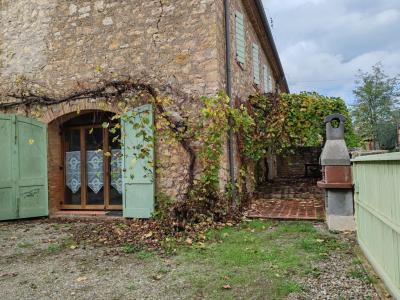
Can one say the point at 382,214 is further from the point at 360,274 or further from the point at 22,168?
the point at 22,168

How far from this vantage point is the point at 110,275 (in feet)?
12.8

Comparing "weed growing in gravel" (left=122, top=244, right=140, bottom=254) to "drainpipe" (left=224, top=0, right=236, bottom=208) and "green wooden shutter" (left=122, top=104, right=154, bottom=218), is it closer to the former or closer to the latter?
"green wooden shutter" (left=122, top=104, right=154, bottom=218)

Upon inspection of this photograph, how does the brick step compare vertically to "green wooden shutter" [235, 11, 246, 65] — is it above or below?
below

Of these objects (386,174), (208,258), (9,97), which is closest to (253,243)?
(208,258)

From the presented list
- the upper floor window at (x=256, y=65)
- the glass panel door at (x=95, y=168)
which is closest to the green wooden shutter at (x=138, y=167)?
the glass panel door at (x=95, y=168)

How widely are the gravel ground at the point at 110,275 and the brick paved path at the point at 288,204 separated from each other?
6.89ft

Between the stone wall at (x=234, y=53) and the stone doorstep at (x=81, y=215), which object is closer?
the stone wall at (x=234, y=53)

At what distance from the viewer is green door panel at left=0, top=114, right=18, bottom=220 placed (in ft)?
23.7

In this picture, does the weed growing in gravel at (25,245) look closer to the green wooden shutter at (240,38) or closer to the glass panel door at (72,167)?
the glass panel door at (72,167)

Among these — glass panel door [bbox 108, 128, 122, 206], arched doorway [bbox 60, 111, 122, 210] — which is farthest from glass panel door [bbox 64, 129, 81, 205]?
glass panel door [bbox 108, 128, 122, 206]

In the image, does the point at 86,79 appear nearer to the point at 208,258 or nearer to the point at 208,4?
the point at 208,4

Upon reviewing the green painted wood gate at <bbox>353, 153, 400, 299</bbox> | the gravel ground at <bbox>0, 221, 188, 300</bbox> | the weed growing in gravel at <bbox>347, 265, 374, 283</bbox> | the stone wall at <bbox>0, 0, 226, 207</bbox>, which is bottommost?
the gravel ground at <bbox>0, 221, 188, 300</bbox>

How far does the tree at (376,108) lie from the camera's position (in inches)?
969

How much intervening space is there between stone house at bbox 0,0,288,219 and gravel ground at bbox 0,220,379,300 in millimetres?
2261
